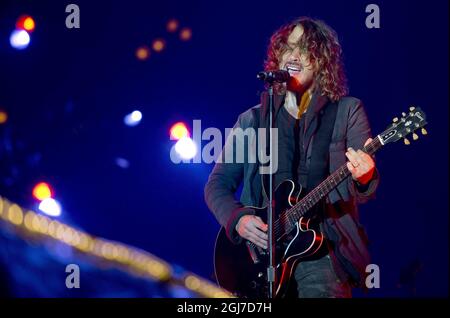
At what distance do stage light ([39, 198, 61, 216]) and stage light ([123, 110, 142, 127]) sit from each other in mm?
748

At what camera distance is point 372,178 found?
3.32m

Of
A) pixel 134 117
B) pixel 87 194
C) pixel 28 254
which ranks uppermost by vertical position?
pixel 134 117

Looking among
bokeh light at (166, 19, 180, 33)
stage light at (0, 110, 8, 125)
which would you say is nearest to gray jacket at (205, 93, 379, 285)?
bokeh light at (166, 19, 180, 33)

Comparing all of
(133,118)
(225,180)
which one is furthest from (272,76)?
(133,118)

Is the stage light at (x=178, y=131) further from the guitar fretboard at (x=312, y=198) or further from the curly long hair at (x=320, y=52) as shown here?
the guitar fretboard at (x=312, y=198)

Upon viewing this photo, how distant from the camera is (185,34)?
4.48 m

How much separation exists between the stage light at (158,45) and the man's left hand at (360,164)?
5.73ft

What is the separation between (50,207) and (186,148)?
3.46ft

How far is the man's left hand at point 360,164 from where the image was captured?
127 inches

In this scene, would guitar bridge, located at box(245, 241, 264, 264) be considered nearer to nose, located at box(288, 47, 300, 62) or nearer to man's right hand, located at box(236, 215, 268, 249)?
man's right hand, located at box(236, 215, 268, 249)

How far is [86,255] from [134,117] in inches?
40.0

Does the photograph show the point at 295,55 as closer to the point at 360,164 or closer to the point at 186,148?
the point at 360,164
